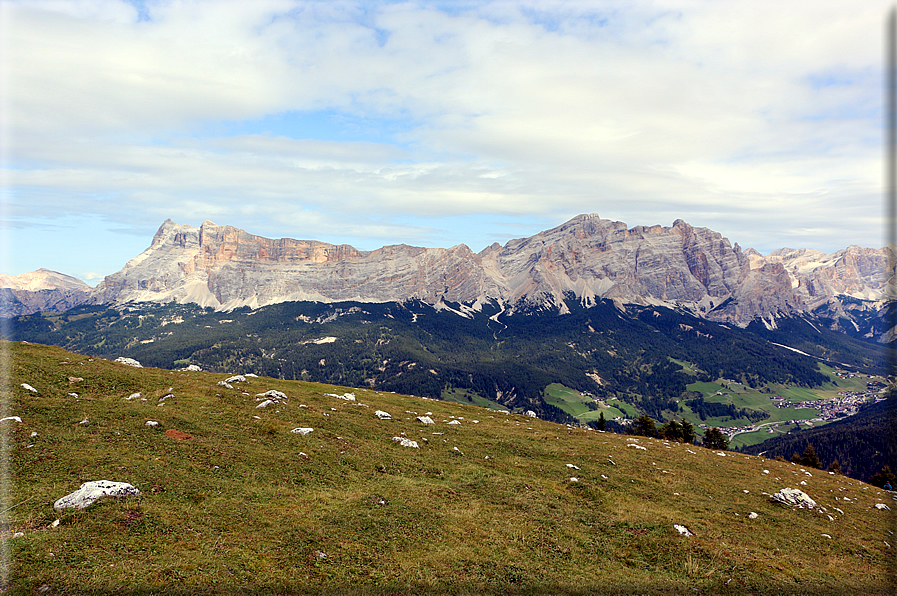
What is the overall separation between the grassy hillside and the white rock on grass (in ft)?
2.01

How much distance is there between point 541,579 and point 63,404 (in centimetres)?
3550

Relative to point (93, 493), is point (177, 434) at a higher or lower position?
lower

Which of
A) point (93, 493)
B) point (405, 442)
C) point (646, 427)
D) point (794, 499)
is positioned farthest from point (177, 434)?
point (646, 427)

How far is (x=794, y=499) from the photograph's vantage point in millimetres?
35938

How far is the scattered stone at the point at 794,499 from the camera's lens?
3538 centimetres

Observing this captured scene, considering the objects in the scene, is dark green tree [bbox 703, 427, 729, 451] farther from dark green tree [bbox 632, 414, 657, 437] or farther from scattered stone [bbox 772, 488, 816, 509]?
scattered stone [bbox 772, 488, 816, 509]

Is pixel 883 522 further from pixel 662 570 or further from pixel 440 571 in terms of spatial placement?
pixel 440 571

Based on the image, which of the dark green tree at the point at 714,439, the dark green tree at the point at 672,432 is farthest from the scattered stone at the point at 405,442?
the dark green tree at the point at 714,439

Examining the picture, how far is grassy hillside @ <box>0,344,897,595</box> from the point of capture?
17141mm

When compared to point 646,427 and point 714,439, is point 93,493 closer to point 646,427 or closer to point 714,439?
point 646,427

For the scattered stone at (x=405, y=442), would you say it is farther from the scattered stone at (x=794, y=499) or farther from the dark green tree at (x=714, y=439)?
the dark green tree at (x=714, y=439)

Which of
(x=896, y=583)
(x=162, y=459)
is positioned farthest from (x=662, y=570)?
(x=162, y=459)

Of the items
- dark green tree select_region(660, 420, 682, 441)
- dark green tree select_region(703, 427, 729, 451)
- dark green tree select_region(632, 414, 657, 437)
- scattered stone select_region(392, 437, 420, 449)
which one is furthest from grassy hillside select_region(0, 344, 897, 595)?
dark green tree select_region(703, 427, 729, 451)

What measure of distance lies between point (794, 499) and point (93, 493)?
5091 cm
